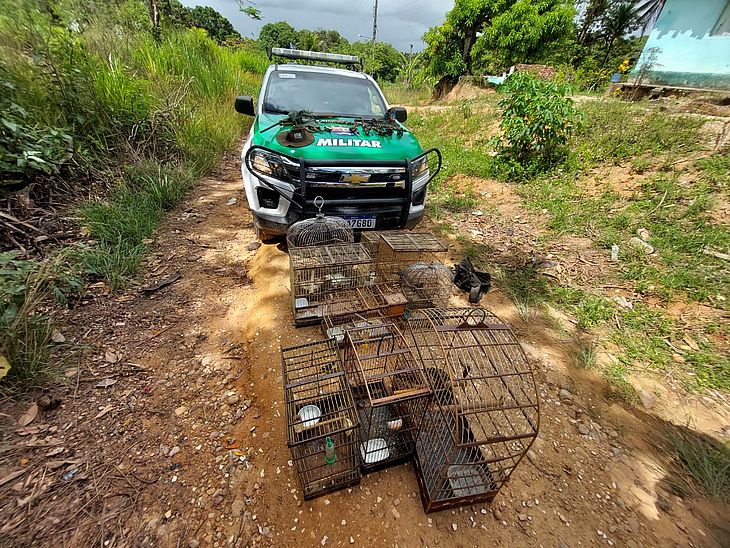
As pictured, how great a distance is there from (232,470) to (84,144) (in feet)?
15.0

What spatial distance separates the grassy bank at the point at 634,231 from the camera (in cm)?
275

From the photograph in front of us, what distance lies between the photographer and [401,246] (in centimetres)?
299

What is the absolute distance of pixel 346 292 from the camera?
3107 millimetres

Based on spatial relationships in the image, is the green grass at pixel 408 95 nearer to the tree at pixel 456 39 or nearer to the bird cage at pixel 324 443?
the tree at pixel 456 39

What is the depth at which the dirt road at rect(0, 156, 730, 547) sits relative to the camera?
1.54 metres

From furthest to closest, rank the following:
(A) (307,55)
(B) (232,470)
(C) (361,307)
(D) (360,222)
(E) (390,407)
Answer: (A) (307,55), (D) (360,222), (C) (361,307), (E) (390,407), (B) (232,470)

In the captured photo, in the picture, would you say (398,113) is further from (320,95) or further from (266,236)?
(266,236)

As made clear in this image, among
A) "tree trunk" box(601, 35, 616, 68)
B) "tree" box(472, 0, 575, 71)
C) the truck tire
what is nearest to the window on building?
"tree" box(472, 0, 575, 71)

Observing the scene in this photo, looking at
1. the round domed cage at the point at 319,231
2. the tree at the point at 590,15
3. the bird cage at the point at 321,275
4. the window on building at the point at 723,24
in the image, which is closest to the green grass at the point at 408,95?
the tree at the point at 590,15

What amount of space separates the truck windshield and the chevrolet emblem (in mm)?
1459

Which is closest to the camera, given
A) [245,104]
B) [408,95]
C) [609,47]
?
[245,104]

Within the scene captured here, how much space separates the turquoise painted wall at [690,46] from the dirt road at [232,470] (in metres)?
10.6

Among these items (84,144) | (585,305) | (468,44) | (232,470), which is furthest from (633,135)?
(468,44)

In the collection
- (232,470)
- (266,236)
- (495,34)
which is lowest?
(232,470)
